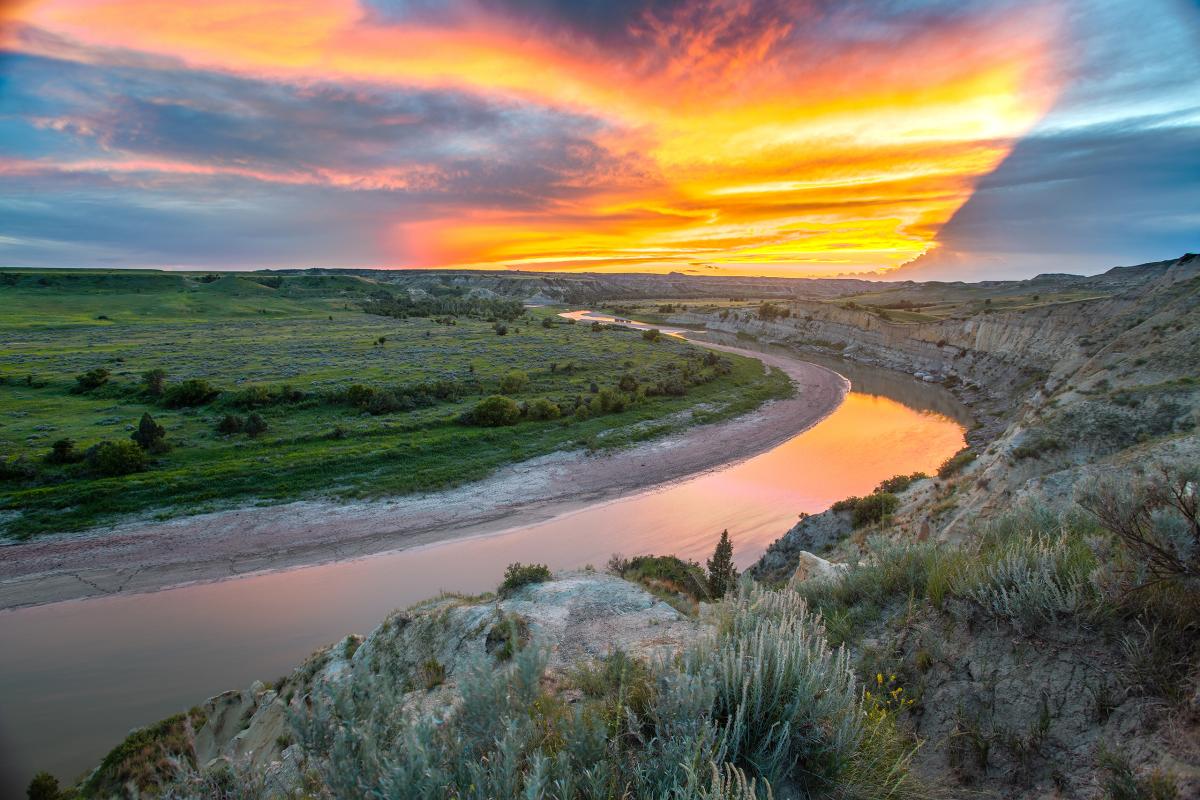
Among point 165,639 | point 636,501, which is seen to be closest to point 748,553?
point 636,501

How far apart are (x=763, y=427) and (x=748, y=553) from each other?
15777mm

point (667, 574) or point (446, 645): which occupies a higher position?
point (446, 645)

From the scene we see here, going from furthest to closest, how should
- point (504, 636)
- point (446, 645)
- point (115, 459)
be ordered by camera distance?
point (115, 459)
point (446, 645)
point (504, 636)

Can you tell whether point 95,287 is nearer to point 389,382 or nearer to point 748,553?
point 389,382

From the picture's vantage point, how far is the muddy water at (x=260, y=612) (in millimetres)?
10062

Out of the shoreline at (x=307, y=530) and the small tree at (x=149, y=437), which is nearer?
the shoreline at (x=307, y=530)

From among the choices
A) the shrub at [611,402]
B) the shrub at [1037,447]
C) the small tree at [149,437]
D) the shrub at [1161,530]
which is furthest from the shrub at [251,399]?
the shrub at [1161,530]

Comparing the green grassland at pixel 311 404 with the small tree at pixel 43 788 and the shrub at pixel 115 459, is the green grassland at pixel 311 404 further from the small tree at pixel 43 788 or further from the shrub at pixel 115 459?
the small tree at pixel 43 788

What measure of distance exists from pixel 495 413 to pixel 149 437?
14.4 m

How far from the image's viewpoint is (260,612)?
1352 centimetres

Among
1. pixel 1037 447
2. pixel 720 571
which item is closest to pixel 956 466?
pixel 1037 447

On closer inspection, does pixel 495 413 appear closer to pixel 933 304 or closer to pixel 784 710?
pixel 784 710

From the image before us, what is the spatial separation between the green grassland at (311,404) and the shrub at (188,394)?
0.58 m

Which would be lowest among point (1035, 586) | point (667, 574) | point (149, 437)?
point (667, 574)
